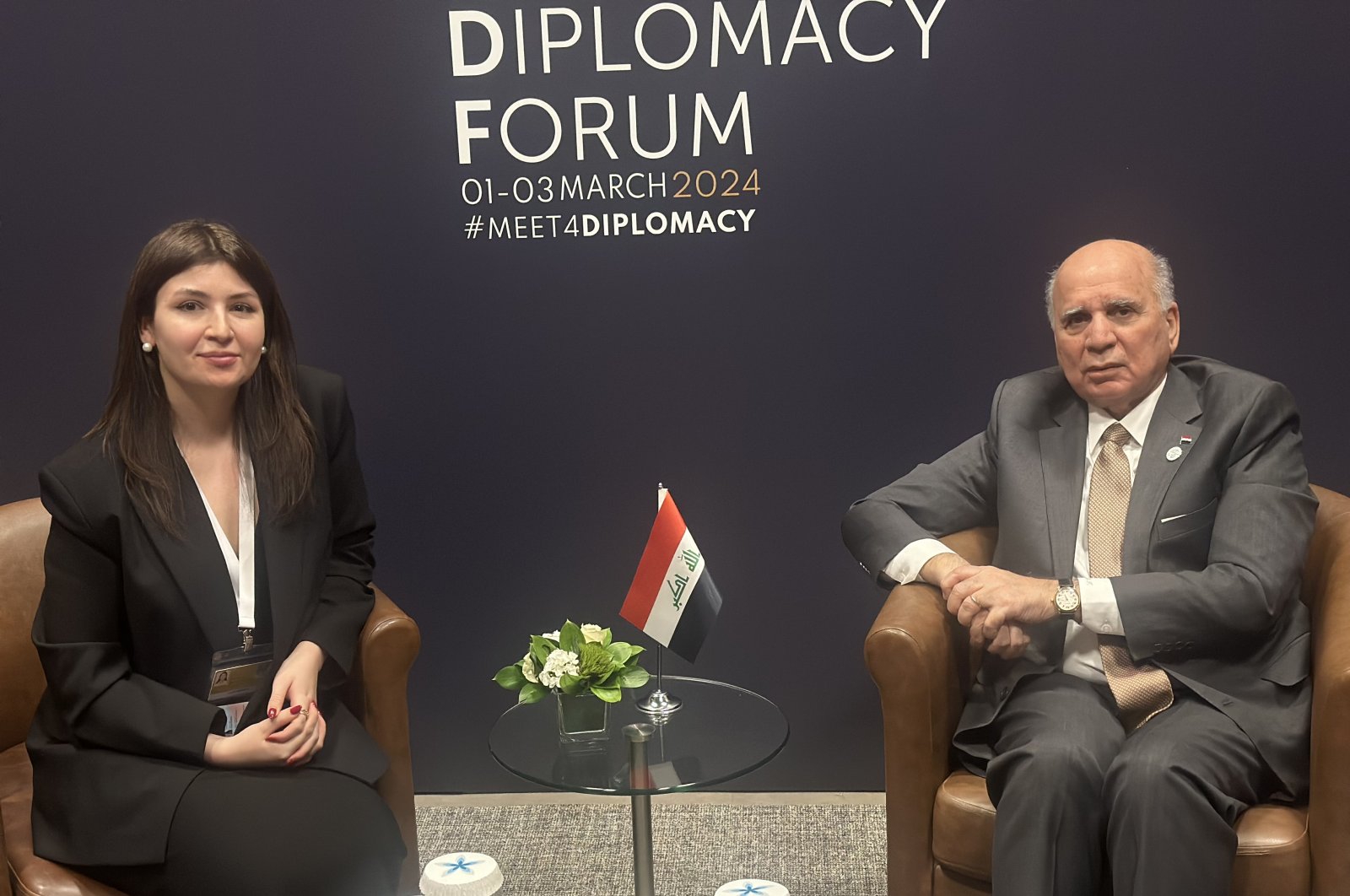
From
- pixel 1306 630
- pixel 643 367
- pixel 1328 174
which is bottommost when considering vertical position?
pixel 1306 630

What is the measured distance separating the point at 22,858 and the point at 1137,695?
7.31 feet

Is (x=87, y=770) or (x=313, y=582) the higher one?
(x=313, y=582)

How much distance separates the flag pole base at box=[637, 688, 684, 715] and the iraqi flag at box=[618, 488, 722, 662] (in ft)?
0.49

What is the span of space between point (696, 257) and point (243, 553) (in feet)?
4.77

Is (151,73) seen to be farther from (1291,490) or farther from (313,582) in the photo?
(1291,490)

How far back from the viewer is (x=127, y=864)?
2525mm

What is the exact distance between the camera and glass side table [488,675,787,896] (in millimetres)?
2602

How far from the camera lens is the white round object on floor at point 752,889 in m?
2.87

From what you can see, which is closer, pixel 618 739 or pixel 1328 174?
pixel 618 739

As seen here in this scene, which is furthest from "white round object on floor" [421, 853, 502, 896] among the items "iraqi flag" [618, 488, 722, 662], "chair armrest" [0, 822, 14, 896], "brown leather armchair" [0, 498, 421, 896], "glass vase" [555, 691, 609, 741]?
"chair armrest" [0, 822, 14, 896]

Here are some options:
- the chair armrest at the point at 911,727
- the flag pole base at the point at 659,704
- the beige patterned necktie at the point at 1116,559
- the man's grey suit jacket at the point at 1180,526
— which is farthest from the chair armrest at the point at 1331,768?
the flag pole base at the point at 659,704

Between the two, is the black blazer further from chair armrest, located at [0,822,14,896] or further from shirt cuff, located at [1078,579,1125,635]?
shirt cuff, located at [1078,579,1125,635]

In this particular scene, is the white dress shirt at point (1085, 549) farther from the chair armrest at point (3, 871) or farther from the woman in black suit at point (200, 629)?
the chair armrest at point (3, 871)

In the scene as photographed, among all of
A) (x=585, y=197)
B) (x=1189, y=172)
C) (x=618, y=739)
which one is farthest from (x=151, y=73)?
(x=1189, y=172)
